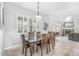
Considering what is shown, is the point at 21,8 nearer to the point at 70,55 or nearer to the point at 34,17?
the point at 34,17

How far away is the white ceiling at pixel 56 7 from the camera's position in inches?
82.0

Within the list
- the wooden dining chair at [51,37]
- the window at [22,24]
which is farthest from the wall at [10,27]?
the wooden dining chair at [51,37]

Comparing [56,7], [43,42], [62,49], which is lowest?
[62,49]

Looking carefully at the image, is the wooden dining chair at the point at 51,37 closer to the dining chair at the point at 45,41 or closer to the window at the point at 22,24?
the dining chair at the point at 45,41

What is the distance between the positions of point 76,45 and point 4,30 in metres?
1.41

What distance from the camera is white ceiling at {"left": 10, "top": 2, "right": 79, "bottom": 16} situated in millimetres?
2084

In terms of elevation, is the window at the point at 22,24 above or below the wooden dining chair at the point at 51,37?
above

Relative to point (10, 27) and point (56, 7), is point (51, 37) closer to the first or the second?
point (56, 7)

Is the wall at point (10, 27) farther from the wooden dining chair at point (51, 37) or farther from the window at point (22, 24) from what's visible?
the wooden dining chair at point (51, 37)

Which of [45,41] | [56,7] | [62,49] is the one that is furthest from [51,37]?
[56,7]

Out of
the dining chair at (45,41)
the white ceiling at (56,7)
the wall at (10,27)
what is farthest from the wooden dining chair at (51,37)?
the white ceiling at (56,7)

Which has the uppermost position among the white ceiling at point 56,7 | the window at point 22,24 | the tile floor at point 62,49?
the white ceiling at point 56,7

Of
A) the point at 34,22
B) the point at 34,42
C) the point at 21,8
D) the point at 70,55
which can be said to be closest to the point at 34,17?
the point at 34,22

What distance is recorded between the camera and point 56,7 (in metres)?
2.13
